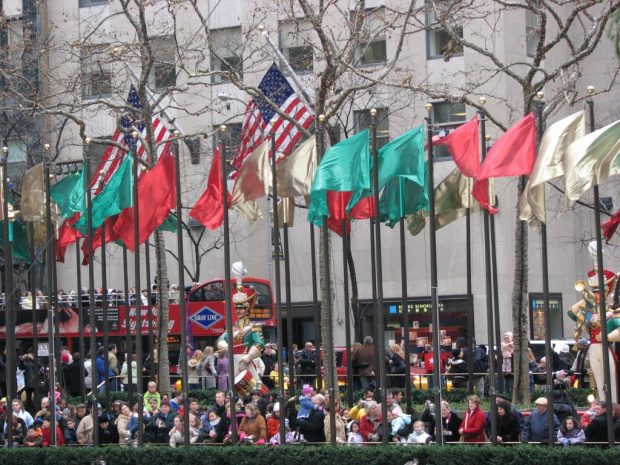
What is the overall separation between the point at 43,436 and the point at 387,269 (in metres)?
21.0

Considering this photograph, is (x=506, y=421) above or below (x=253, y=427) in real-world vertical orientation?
above

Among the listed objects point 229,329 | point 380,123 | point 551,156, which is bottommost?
point 229,329

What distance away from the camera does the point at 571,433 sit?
20.9m

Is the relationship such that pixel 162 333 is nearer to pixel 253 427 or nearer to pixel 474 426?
pixel 253 427

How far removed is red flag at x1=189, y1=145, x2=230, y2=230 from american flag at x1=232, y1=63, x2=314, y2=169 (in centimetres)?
454

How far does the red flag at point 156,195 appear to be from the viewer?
2661 cm

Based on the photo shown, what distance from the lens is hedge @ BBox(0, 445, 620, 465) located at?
20188mm

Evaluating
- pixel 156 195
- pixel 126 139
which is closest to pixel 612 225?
pixel 156 195

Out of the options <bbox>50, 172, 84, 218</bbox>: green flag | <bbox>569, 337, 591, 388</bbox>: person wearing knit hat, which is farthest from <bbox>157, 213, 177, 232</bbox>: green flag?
<bbox>569, 337, 591, 388</bbox>: person wearing knit hat

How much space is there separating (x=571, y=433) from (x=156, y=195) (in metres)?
10.7

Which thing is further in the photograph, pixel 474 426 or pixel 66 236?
pixel 66 236

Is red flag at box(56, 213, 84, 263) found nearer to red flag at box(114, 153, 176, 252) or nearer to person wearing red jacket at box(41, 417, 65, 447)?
red flag at box(114, 153, 176, 252)

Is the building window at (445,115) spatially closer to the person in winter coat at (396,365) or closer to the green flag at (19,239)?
the person in winter coat at (396,365)

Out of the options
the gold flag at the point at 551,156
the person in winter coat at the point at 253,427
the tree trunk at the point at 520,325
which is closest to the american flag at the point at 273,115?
the tree trunk at the point at 520,325
